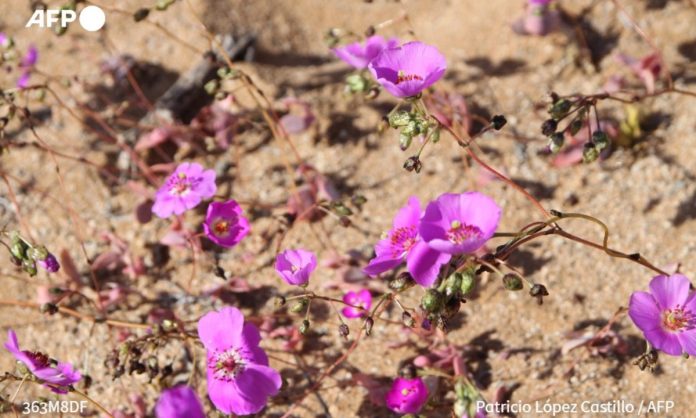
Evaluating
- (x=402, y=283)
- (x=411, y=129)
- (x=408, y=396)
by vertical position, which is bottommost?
(x=408, y=396)

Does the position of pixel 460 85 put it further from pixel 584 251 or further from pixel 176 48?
pixel 176 48

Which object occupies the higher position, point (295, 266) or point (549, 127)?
point (549, 127)

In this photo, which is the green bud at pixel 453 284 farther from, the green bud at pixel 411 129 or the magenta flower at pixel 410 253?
the green bud at pixel 411 129

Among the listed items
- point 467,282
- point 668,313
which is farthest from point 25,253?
point 668,313

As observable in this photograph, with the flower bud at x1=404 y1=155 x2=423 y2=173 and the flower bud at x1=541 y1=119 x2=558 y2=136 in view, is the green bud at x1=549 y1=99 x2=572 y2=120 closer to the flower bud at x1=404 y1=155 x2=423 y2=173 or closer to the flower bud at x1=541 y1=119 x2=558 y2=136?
the flower bud at x1=541 y1=119 x2=558 y2=136

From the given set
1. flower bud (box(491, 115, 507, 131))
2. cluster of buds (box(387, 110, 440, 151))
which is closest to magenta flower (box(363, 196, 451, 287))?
cluster of buds (box(387, 110, 440, 151))

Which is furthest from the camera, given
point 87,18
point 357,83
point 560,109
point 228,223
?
point 87,18

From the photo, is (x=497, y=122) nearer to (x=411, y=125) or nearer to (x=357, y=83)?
(x=411, y=125)

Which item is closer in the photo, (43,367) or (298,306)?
(298,306)
